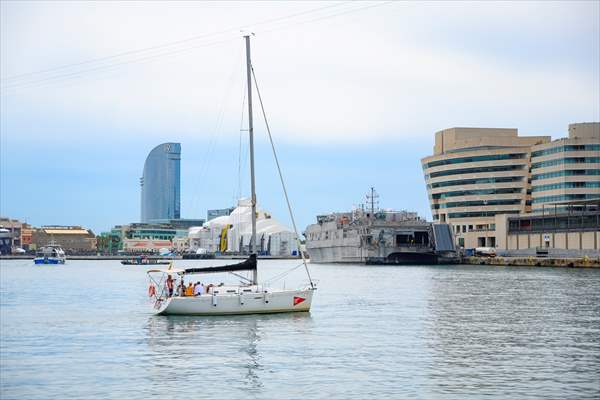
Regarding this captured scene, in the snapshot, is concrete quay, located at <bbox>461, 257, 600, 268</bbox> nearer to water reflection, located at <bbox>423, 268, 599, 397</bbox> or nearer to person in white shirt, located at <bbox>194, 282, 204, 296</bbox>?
water reflection, located at <bbox>423, 268, 599, 397</bbox>

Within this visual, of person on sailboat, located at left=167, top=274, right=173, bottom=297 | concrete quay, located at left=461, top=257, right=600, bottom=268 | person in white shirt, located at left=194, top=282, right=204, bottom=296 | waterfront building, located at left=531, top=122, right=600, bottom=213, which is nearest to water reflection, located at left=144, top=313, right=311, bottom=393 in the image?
person in white shirt, located at left=194, top=282, right=204, bottom=296

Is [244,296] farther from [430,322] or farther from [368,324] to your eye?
[430,322]

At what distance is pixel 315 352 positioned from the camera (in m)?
40.1

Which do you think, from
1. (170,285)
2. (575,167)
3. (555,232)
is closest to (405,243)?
(555,232)

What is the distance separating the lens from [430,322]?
53344 mm

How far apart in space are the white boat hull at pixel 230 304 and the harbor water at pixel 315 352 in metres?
0.75

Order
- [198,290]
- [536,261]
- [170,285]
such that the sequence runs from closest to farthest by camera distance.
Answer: [198,290], [170,285], [536,261]

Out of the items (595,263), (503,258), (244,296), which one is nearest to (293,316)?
(244,296)

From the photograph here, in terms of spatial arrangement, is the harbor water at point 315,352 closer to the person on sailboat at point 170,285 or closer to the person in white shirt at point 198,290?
the person in white shirt at point 198,290

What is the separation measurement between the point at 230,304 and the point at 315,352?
598 inches

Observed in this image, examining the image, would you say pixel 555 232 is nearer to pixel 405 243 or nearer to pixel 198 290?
pixel 405 243

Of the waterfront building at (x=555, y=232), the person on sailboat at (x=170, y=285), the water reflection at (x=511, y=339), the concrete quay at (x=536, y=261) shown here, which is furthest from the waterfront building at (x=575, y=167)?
the person on sailboat at (x=170, y=285)

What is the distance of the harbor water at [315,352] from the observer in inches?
1236

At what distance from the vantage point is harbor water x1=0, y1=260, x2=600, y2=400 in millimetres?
31406
